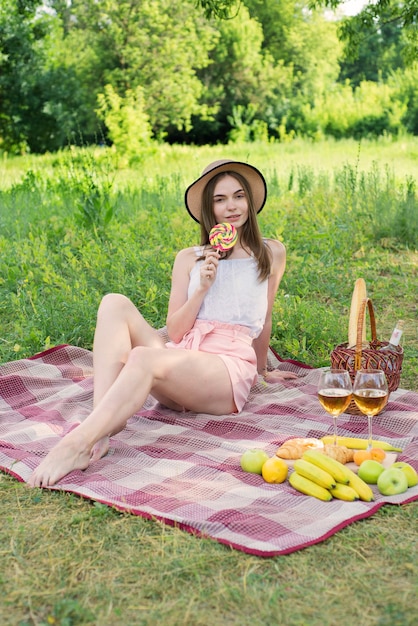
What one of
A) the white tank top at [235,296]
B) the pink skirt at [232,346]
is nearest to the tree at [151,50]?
the white tank top at [235,296]

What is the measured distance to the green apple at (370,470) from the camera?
296cm

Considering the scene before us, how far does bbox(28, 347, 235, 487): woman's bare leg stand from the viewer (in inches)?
119

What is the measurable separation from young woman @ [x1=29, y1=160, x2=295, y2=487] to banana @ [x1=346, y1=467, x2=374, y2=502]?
95cm

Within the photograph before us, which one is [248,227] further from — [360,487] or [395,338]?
[360,487]

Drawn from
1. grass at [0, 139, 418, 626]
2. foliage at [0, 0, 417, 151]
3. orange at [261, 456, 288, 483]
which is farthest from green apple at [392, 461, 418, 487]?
foliage at [0, 0, 417, 151]

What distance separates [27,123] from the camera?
2495 centimetres

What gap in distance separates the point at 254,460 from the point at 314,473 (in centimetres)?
30

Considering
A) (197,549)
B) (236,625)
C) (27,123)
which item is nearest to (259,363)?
(197,549)

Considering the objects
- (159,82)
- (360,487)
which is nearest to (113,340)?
(360,487)

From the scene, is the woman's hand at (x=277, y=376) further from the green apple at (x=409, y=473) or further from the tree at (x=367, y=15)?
the tree at (x=367, y=15)

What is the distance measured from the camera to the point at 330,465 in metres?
2.89

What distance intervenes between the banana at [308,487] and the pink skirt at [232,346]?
849 mm

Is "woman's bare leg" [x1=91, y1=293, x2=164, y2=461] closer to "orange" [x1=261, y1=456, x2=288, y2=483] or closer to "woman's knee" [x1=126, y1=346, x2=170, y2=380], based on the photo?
"woman's knee" [x1=126, y1=346, x2=170, y2=380]

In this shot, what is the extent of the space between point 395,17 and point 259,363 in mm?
5653
